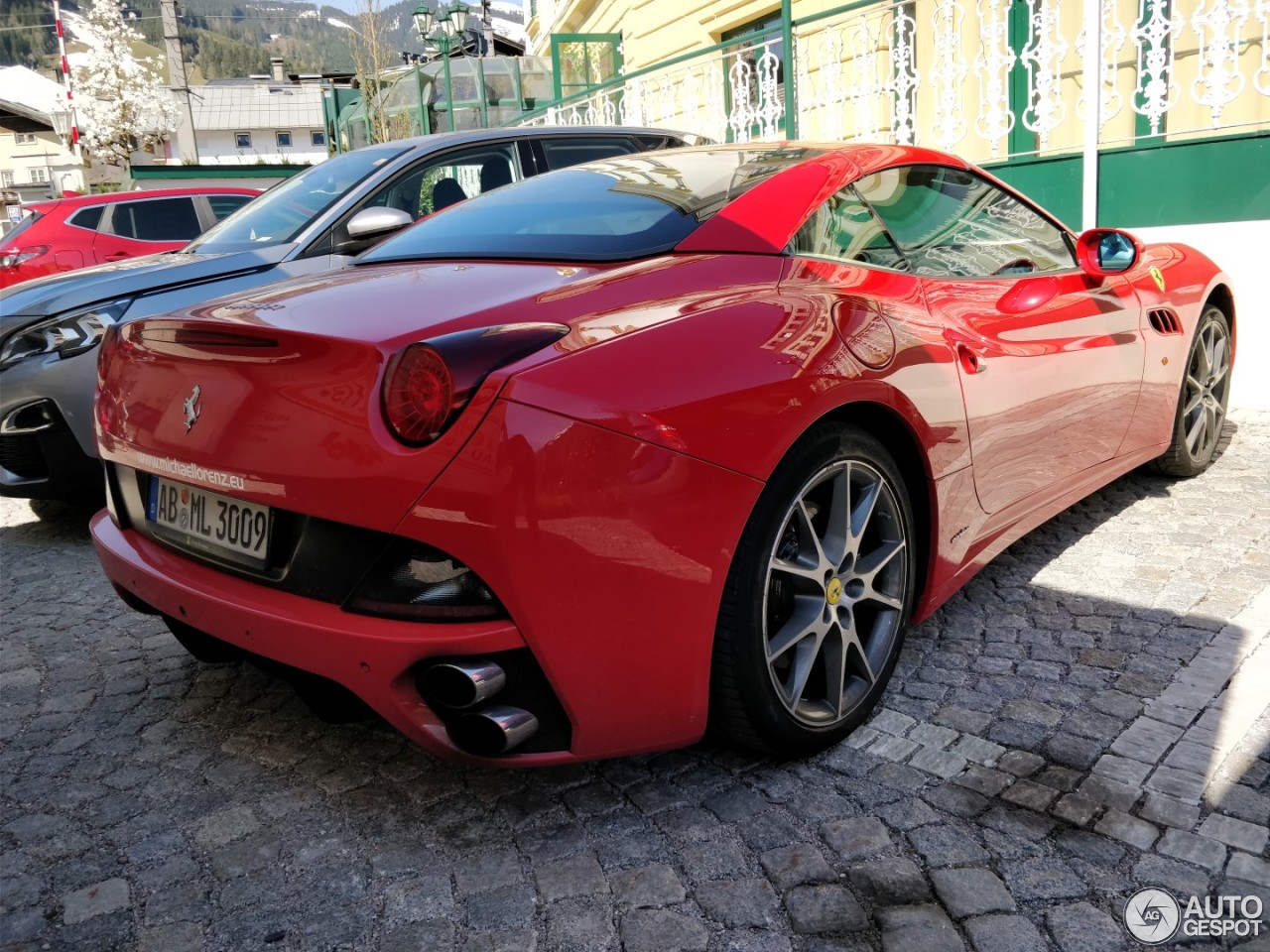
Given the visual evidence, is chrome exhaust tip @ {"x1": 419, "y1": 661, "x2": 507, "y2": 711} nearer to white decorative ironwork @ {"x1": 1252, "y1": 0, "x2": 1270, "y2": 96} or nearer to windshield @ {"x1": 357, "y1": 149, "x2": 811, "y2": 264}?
windshield @ {"x1": 357, "y1": 149, "x2": 811, "y2": 264}

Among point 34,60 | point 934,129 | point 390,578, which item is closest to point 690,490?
point 390,578

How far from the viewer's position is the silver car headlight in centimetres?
448

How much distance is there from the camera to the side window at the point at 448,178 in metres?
5.16

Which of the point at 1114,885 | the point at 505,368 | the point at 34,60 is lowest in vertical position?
the point at 1114,885

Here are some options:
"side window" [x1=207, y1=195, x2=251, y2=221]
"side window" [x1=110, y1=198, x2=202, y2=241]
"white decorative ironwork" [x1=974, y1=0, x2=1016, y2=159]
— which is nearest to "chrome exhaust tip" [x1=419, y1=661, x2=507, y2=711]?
"white decorative ironwork" [x1=974, y1=0, x2=1016, y2=159]

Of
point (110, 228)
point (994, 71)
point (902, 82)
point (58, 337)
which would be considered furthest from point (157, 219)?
point (994, 71)

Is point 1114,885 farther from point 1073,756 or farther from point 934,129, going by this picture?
point 934,129

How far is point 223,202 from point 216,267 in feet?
21.8

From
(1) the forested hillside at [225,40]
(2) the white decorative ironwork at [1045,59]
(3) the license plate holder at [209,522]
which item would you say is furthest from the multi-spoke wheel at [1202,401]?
(1) the forested hillside at [225,40]

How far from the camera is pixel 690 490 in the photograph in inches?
82.0

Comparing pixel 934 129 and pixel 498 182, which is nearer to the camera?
pixel 498 182

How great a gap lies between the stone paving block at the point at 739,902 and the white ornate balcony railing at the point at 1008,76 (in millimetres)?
5681

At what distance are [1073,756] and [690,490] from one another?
1.17 m

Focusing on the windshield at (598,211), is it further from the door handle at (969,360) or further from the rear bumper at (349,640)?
the rear bumper at (349,640)
